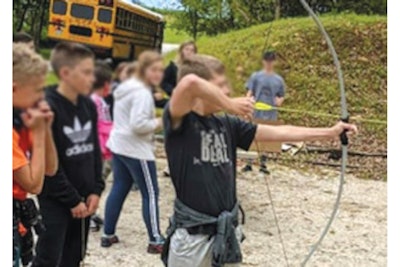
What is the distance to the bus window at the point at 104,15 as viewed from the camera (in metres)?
1.98

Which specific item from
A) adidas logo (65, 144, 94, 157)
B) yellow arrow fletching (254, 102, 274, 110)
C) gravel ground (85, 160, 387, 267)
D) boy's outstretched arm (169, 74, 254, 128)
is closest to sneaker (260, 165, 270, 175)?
gravel ground (85, 160, 387, 267)

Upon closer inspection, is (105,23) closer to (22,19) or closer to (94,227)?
(22,19)

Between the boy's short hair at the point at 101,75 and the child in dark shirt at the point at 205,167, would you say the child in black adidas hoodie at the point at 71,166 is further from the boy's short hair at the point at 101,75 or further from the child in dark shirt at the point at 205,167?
the child in dark shirt at the point at 205,167

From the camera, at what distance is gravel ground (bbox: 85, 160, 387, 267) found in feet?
9.30

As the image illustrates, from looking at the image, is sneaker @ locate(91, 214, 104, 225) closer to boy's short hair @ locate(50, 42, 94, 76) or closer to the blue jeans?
the blue jeans

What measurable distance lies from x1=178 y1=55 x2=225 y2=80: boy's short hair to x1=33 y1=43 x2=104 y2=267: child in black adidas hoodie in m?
0.24

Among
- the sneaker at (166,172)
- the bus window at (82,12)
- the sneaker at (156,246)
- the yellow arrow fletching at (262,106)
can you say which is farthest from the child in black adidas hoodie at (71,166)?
the sneaker at (156,246)

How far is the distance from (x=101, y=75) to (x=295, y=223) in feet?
5.79

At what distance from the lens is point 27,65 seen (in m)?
1.82

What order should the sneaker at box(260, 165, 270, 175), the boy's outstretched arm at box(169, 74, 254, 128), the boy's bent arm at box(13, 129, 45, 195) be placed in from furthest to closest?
1. the sneaker at box(260, 165, 270, 175)
2. the boy's outstretched arm at box(169, 74, 254, 128)
3. the boy's bent arm at box(13, 129, 45, 195)

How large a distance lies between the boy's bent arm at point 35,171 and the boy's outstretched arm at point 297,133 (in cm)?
62

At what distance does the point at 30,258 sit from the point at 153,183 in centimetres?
57

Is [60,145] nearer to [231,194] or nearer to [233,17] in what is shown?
[231,194]
